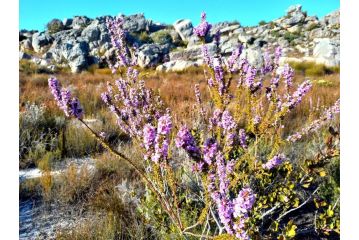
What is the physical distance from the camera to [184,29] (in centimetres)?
3241

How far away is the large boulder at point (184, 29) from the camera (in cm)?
3167

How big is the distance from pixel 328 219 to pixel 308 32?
104ft

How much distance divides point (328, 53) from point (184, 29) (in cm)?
1704

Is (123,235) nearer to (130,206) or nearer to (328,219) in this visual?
(130,206)

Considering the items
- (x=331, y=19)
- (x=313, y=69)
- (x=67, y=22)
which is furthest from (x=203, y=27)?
(x=67, y=22)

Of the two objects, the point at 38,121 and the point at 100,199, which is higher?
the point at 38,121

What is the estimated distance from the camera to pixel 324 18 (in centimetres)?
3556

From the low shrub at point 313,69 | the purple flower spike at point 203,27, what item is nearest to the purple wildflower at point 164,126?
the purple flower spike at point 203,27

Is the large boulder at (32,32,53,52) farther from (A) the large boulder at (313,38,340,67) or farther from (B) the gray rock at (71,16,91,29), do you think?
(A) the large boulder at (313,38,340,67)

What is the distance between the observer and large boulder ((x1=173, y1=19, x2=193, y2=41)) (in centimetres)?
3167

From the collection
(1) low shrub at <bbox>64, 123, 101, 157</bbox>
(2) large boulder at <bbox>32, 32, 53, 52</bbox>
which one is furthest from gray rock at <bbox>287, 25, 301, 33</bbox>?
(1) low shrub at <bbox>64, 123, 101, 157</bbox>

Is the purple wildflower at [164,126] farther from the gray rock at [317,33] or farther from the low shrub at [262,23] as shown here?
the low shrub at [262,23]
